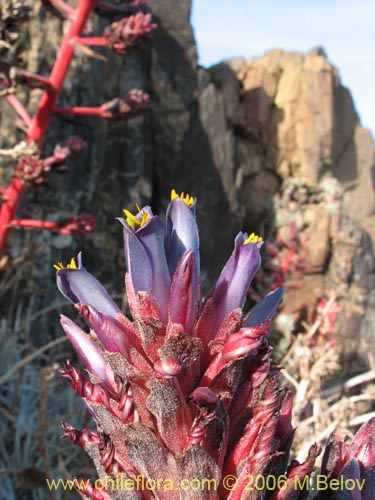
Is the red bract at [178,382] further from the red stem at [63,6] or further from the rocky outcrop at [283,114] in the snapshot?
the rocky outcrop at [283,114]

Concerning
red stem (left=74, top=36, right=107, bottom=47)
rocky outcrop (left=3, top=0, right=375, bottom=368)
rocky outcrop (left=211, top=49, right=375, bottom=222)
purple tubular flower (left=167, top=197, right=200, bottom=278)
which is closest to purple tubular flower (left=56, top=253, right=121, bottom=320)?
purple tubular flower (left=167, top=197, right=200, bottom=278)

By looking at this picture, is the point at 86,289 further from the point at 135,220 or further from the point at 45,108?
the point at 45,108

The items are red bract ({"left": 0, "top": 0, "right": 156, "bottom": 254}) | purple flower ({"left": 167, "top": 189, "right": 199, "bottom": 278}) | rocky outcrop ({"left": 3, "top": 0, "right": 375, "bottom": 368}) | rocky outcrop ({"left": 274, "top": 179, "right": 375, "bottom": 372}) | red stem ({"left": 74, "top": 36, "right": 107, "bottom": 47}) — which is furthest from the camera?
rocky outcrop ({"left": 274, "top": 179, "right": 375, "bottom": 372})

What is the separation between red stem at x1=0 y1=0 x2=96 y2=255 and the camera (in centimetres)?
214

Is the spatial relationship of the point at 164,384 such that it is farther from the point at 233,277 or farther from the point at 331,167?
the point at 331,167

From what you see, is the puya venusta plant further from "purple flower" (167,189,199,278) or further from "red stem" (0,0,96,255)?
"red stem" (0,0,96,255)

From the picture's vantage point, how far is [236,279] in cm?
86

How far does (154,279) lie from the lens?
83 centimetres

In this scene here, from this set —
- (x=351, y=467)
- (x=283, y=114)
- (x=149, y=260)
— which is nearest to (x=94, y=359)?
(x=149, y=260)

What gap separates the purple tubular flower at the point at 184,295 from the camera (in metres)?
0.80

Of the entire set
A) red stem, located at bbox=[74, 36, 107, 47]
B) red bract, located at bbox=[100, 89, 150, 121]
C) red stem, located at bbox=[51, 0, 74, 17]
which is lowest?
red bract, located at bbox=[100, 89, 150, 121]

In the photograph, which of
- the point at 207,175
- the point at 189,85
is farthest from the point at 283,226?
the point at 189,85

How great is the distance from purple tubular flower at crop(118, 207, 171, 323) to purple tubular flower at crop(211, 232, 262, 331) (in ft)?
0.25

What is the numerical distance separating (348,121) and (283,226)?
3830 millimetres
